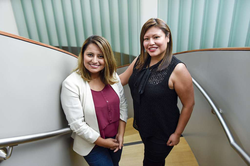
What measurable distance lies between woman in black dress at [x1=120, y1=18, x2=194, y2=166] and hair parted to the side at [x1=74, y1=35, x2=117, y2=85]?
0.65 feet

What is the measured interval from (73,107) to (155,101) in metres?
0.58

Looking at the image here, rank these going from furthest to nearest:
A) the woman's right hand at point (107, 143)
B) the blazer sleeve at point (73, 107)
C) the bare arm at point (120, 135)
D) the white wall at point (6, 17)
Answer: the white wall at point (6, 17) → the bare arm at point (120, 135) → the woman's right hand at point (107, 143) → the blazer sleeve at point (73, 107)

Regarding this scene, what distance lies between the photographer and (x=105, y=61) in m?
1.05

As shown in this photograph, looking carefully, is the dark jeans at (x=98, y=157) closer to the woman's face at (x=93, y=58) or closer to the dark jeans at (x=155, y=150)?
the dark jeans at (x=155, y=150)

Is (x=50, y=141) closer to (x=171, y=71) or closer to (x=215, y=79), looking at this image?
(x=171, y=71)

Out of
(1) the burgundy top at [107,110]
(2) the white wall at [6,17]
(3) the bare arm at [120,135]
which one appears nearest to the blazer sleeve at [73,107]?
(1) the burgundy top at [107,110]

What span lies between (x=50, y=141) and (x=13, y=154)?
25 cm

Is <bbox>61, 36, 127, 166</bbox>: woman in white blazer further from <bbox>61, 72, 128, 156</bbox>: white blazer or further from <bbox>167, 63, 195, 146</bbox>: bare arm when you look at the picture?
<bbox>167, 63, 195, 146</bbox>: bare arm

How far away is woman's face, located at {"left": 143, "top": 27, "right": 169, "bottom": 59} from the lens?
0.97 meters

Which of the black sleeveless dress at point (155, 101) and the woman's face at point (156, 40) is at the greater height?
the woman's face at point (156, 40)

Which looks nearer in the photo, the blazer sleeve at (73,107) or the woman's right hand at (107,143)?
the blazer sleeve at (73,107)

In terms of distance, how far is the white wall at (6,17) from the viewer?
2310mm

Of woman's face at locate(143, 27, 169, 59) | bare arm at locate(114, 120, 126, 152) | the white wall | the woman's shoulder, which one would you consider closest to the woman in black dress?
woman's face at locate(143, 27, 169, 59)

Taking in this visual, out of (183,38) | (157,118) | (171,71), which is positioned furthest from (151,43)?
(183,38)
